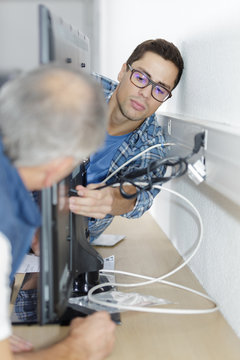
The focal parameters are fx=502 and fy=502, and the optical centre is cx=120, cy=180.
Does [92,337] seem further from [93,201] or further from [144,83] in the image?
[144,83]

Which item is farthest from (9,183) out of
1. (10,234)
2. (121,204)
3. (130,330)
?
(121,204)

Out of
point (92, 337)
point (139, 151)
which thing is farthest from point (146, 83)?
point (92, 337)

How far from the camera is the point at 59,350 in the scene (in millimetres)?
862

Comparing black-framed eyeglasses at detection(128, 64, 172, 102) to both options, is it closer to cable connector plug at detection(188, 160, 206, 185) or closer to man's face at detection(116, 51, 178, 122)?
man's face at detection(116, 51, 178, 122)

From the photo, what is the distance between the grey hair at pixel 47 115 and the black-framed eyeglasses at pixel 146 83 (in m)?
0.81

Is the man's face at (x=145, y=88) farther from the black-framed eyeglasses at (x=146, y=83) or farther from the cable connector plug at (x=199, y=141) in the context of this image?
the cable connector plug at (x=199, y=141)

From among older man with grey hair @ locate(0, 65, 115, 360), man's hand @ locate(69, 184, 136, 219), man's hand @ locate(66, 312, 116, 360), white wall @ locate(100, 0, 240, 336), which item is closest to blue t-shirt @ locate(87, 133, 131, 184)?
white wall @ locate(100, 0, 240, 336)

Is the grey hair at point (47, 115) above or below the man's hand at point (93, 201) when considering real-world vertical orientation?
above

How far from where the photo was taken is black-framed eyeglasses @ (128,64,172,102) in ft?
4.98

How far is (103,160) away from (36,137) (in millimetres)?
965

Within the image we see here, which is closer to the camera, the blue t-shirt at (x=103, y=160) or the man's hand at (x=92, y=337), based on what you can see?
the man's hand at (x=92, y=337)

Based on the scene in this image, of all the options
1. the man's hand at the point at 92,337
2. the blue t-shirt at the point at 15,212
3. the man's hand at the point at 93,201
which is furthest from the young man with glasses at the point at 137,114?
the blue t-shirt at the point at 15,212

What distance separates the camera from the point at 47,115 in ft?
2.25

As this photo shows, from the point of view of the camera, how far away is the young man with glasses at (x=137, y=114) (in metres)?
1.51
